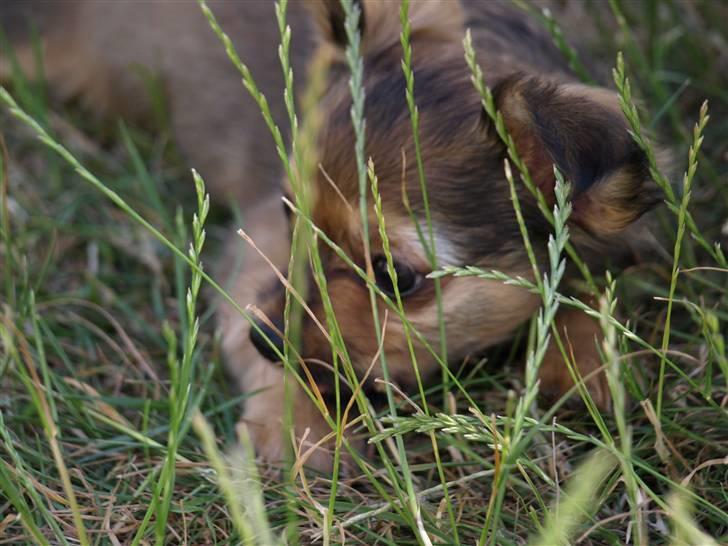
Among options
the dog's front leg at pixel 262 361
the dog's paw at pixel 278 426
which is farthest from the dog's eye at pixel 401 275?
the dog's paw at pixel 278 426

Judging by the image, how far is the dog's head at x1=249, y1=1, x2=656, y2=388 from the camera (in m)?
2.45

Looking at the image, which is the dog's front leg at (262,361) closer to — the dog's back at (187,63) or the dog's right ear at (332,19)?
the dog's back at (187,63)

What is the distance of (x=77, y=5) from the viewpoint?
444cm

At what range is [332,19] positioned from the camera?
2.90m

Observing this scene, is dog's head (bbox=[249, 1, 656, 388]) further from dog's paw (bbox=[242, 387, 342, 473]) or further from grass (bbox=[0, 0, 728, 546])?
dog's paw (bbox=[242, 387, 342, 473])

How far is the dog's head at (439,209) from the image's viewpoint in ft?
8.04

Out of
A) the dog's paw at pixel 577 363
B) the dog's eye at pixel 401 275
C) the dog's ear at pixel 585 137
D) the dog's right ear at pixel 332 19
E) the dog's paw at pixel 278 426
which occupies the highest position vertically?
the dog's right ear at pixel 332 19

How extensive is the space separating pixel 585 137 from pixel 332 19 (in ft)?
3.39

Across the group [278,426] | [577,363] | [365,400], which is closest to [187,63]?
[278,426]

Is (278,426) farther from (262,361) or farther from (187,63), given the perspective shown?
(187,63)

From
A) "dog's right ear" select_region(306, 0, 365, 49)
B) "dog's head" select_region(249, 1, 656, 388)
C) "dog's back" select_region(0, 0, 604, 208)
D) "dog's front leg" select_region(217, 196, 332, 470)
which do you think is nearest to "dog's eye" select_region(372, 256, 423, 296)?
"dog's head" select_region(249, 1, 656, 388)

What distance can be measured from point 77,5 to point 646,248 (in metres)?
2.97

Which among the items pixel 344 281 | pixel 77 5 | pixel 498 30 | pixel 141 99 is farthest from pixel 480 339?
pixel 77 5

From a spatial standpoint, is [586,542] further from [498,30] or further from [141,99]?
[141,99]
